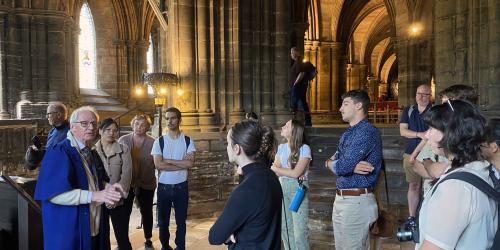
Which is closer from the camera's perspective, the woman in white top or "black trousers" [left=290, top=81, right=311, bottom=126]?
the woman in white top

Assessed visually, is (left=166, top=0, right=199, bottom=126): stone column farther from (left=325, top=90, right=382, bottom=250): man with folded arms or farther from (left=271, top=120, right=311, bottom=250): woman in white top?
(left=325, top=90, right=382, bottom=250): man with folded arms

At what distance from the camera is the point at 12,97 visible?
15.9 m

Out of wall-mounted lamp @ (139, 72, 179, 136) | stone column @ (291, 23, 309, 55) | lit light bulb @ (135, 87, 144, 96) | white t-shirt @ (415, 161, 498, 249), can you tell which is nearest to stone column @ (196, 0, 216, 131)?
wall-mounted lamp @ (139, 72, 179, 136)

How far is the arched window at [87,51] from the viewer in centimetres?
2231

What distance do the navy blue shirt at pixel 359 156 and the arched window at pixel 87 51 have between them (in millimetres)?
21265

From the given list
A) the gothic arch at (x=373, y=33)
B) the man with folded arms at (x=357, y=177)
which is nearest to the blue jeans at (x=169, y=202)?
the man with folded arms at (x=357, y=177)

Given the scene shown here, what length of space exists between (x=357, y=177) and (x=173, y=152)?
240 cm

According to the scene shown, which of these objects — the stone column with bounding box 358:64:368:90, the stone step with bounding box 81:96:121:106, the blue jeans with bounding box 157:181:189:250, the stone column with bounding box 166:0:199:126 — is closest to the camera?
the blue jeans with bounding box 157:181:189:250

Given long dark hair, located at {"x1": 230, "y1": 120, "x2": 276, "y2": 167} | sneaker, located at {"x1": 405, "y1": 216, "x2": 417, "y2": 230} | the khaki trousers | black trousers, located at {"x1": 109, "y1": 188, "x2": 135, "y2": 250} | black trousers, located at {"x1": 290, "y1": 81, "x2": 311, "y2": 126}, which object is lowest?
black trousers, located at {"x1": 109, "y1": 188, "x2": 135, "y2": 250}

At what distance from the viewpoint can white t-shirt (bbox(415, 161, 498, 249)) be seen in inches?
59.5

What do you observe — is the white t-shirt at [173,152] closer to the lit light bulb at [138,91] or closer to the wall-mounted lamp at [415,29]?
→ the wall-mounted lamp at [415,29]

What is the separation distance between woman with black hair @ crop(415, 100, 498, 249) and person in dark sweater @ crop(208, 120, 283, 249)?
70cm

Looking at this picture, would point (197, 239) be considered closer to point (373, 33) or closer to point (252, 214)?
point (252, 214)

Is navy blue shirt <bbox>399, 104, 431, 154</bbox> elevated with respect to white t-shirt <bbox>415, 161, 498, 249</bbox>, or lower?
elevated
